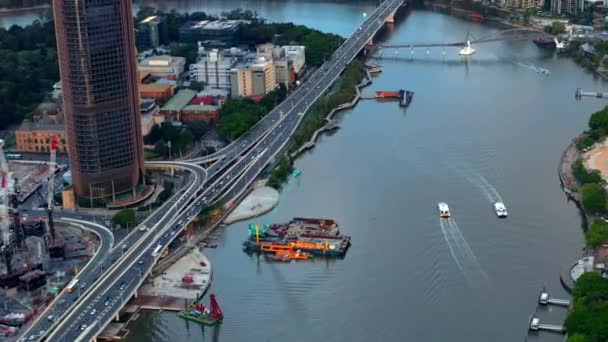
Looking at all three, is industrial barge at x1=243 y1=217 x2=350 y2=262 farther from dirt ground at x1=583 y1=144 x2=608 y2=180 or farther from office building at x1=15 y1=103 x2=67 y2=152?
office building at x1=15 y1=103 x2=67 y2=152

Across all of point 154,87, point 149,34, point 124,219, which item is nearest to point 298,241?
point 124,219

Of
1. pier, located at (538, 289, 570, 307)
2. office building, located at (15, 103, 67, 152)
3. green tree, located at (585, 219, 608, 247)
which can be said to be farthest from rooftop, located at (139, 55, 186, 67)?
pier, located at (538, 289, 570, 307)

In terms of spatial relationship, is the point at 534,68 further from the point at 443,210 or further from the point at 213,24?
the point at 443,210

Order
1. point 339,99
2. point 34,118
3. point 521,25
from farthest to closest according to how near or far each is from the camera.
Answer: point 521,25
point 339,99
point 34,118

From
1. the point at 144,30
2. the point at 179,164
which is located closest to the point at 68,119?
the point at 179,164

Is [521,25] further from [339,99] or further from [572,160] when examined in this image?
[572,160]
